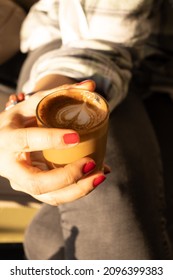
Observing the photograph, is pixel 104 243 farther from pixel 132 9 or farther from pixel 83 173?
pixel 132 9

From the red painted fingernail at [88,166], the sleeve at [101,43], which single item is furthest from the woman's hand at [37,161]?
the sleeve at [101,43]

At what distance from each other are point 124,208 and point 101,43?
369 millimetres

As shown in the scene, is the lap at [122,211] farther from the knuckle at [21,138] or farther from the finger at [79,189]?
the knuckle at [21,138]

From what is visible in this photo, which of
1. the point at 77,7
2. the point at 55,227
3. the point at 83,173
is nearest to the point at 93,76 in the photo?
the point at 77,7

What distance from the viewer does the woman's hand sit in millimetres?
609

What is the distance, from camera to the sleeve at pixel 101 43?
0.86 metres

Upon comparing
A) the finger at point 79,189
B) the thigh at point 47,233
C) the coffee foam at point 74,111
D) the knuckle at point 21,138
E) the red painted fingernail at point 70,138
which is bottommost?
the thigh at point 47,233

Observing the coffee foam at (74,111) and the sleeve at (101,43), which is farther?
the sleeve at (101,43)

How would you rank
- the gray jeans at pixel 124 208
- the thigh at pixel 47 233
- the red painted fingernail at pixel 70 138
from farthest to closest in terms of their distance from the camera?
the thigh at pixel 47 233 < the gray jeans at pixel 124 208 < the red painted fingernail at pixel 70 138

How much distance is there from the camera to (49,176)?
0.66 m

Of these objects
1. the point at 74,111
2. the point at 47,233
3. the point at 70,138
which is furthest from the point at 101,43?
Result: the point at 47,233

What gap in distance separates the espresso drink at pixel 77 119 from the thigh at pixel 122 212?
0.39 feet

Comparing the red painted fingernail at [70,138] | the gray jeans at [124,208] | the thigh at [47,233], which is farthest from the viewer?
the thigh at [47,233]
